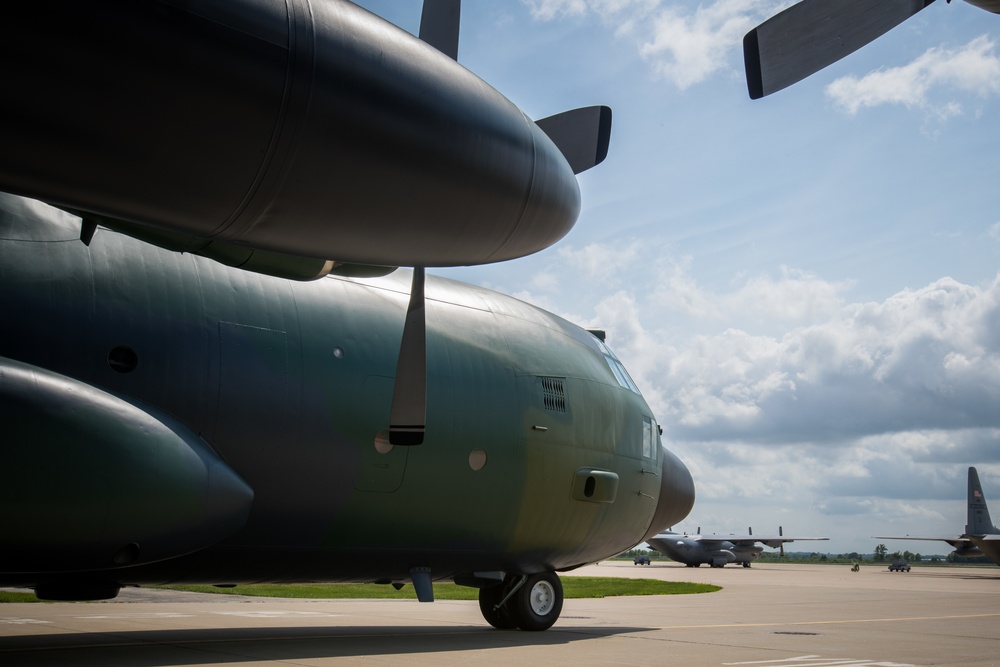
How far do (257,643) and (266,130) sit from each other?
10.1 meters

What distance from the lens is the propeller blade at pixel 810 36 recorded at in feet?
19.1

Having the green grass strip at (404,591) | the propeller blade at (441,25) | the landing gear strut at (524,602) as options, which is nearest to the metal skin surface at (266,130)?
the propeller blade at (441,25)

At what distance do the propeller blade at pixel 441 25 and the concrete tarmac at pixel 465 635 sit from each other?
264 inches

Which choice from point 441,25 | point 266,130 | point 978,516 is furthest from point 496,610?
point 978,516

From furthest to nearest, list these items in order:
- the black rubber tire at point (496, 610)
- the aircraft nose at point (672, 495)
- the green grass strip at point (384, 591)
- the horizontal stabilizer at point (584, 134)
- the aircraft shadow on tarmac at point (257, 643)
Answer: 1. the green grass strip at point (384, 591)
2. the aircraft nose at point (672, 495)
3. the black rubber tire at point (496, 610)
4. the aircraft shadow on tarmac at point (257, 643)
5. the horizontal stabilizer at point (584, 134)

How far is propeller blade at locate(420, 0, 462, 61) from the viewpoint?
6891 millimetres

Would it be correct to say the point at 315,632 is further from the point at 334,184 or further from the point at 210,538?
the point at 334,184

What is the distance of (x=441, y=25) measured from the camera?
6.89 m

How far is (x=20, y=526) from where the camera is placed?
298 inches

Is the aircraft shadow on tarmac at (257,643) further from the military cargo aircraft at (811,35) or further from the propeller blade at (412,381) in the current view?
the military cargo aircraft at (811,35)

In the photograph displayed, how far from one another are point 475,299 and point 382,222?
33.2 ft

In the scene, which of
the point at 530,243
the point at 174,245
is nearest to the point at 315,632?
the point at 174,245

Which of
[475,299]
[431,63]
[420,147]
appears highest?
[475,299]

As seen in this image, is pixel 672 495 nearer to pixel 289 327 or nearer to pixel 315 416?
pixel 315 416
